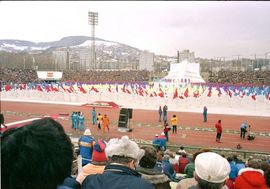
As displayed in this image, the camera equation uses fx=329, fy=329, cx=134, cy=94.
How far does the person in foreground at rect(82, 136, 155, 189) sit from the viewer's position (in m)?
1.97

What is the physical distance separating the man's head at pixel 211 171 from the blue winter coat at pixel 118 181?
556 millimetres

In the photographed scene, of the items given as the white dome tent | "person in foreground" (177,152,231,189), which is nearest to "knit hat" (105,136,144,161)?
"person in foreground" (177,152,231,189)

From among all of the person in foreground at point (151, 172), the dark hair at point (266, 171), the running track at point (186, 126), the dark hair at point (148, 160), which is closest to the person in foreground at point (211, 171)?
the person in foreground at point (151, 172)

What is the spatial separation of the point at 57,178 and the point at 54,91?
33.1m

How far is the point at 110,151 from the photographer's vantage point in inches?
97.6

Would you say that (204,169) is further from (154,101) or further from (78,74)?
(78,74)

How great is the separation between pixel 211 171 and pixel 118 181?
772 mm

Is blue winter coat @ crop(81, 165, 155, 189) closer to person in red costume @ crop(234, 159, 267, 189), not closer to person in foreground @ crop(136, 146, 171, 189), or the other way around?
person in foreground @ crop(136, 146, 171, 189)

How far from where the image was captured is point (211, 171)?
7.92 ft

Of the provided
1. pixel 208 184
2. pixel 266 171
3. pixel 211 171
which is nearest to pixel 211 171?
pixel 211 171

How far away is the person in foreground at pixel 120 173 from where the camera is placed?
197 cm

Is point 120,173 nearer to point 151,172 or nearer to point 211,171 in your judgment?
point 211,171

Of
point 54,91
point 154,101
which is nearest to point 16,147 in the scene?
point 154,101

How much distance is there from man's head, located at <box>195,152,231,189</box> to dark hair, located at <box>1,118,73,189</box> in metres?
1.17
